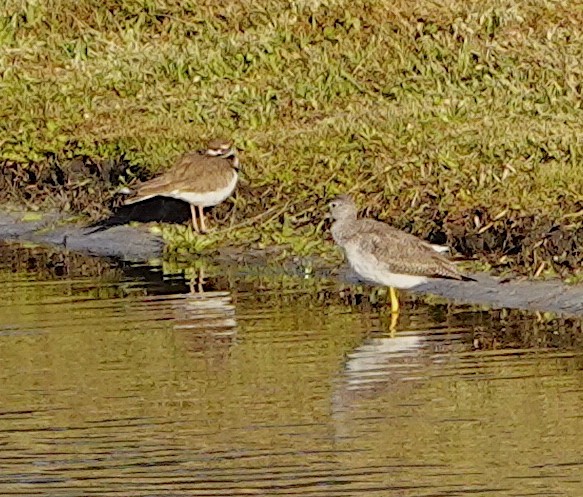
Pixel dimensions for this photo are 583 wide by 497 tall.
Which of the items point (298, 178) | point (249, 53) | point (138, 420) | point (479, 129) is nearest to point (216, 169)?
point (298, 178)

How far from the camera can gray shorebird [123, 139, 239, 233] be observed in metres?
13.7

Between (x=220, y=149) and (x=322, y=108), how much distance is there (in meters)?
1.94

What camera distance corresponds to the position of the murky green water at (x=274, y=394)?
802 centimetres

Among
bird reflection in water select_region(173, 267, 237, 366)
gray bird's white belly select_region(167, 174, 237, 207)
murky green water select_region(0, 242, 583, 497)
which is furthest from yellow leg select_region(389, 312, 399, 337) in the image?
gray bird's white belly select_region(167, 174, 237, 207)

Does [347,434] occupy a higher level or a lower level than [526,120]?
lower

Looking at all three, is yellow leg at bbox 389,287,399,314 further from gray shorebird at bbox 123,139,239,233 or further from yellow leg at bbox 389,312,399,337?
gray shorebird at bbox 123,139,239,233

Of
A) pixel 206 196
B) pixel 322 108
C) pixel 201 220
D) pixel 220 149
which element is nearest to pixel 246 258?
pixel 206 196

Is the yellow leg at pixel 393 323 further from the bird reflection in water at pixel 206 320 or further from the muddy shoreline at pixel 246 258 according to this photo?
the bird reflection in water at pixel 206 320

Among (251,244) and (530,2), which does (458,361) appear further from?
(530,2)

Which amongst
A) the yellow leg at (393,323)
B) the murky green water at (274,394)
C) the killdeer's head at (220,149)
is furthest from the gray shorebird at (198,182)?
the yellow leg at (393,323)

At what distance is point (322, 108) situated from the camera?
1592 centimetres

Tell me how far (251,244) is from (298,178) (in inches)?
33.5

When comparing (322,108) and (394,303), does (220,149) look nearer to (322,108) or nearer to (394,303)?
(322,108)

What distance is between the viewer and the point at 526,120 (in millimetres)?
14781
